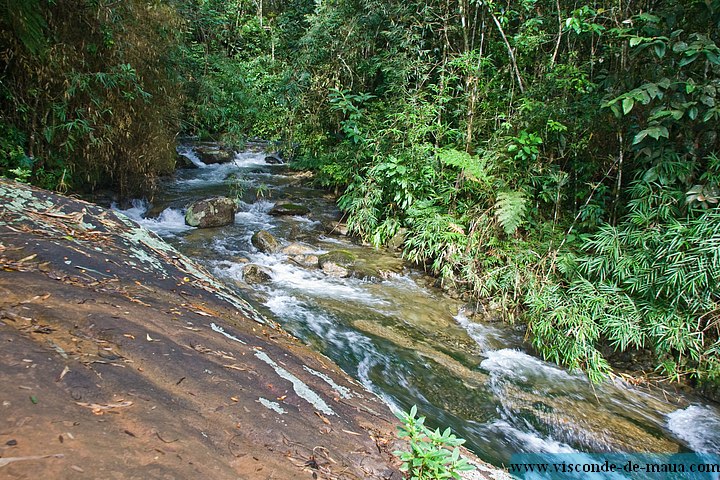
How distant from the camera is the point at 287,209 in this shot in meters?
8.91

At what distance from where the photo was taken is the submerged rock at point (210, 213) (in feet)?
25.2

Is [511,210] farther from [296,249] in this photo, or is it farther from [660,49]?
[296,249]

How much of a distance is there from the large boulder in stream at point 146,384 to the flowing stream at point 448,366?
70.7 inches

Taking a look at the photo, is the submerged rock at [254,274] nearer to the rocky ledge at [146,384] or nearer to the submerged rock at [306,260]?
the submerged rock at [306,260]

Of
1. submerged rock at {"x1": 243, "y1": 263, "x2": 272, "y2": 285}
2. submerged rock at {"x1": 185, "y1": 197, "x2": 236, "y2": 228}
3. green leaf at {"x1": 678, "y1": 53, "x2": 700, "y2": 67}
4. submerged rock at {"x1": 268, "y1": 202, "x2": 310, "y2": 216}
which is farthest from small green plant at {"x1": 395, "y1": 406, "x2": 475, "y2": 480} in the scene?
submerged rock at {"x1": 268, "y1": 202, "x2": 310, "y2": 216}

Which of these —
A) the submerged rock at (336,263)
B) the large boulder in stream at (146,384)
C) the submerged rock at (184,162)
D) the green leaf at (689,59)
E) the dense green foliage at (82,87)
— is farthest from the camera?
the submerged rock at (184,162)

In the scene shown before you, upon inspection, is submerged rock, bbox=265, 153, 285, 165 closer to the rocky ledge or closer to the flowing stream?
the flowing stream

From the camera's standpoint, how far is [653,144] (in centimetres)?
470

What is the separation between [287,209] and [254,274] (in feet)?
10.7

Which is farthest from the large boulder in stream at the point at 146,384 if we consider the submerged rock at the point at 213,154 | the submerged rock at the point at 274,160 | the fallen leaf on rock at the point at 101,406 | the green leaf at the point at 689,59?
the submerged rock at the point at 274,160

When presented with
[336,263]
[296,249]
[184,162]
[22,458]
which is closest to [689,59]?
[336,263]

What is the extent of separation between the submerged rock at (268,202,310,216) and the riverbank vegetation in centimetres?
110

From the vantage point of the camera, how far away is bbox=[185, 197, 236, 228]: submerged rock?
25.2ft

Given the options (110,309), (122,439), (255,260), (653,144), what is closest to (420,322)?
(255,260)
